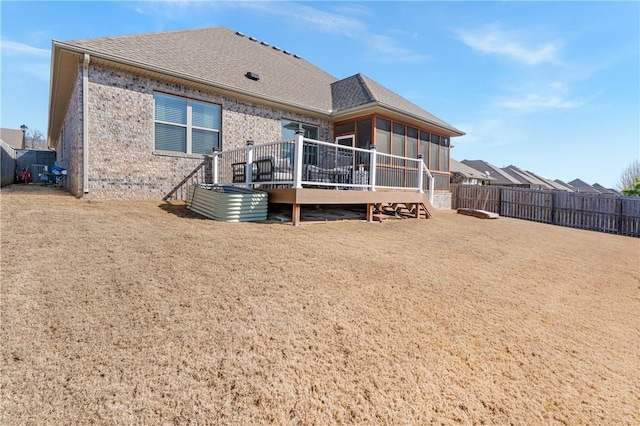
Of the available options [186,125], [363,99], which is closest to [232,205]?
[186,125]

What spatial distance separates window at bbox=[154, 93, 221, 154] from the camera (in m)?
8.47

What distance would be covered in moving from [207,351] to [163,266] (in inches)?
69.7

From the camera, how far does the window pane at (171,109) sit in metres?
8.40

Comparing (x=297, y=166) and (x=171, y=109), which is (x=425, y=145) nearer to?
(x=297, y=166)

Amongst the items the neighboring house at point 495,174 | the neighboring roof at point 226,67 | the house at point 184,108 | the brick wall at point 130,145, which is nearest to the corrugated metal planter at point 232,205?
the brick wall at point 130,145

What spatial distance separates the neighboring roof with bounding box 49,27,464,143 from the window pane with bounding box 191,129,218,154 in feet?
4.71

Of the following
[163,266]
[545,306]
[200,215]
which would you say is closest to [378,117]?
[200,215]

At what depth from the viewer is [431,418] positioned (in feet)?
6.43

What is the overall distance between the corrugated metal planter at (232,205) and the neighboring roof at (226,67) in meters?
3.94

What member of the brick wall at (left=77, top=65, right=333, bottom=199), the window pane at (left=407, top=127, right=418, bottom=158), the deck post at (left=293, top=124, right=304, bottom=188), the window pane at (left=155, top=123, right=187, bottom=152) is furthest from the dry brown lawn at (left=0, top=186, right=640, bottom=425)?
the window pane at (left=407, top=127, right=418, bottom=158)

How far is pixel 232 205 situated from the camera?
6.44 m

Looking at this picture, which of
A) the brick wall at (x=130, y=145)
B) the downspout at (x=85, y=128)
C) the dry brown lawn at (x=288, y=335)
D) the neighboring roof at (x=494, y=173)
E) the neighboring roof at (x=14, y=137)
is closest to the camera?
the dry brown lawn at (x=288, y=335)

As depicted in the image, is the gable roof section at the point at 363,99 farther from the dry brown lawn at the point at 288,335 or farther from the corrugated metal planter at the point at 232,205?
the dry brown lawn at the point at 288,335

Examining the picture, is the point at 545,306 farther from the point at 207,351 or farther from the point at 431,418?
the point at 207,351
